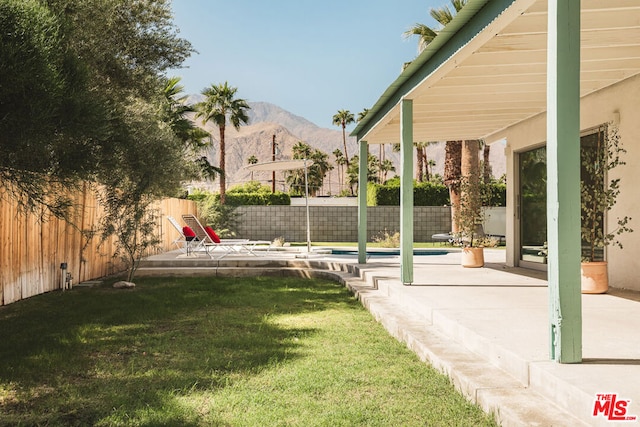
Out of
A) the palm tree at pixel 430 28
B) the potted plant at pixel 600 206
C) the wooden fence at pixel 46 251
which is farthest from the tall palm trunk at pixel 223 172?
the potted plant at pixel 600 206

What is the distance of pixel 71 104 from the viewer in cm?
495

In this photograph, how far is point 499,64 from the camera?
216 inches

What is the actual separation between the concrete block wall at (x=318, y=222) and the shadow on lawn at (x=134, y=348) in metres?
11.7

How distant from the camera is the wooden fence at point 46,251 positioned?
679cm

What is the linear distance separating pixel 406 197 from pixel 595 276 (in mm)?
2312

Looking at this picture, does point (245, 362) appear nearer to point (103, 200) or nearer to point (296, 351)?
point (296, 351)

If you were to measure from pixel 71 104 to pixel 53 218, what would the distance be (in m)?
3.65

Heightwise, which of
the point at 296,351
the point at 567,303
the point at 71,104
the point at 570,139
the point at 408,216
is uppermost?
the point at 71,104

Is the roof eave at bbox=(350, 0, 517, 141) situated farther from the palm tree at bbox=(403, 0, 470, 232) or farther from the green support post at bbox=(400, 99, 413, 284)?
the palm tree at bbox=(403, 0, 470, 232)

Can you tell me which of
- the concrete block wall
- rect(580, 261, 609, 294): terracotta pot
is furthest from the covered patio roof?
the concrete block wall

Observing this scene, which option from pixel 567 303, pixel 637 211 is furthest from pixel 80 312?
pixel 637 211

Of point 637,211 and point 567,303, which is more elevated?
point 637,211

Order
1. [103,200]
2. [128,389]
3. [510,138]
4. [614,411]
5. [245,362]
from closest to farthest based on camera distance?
[614,411]
[128,389]
[245,362]
[103,200]
[510,138]

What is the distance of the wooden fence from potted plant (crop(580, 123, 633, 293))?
6.54 meters
